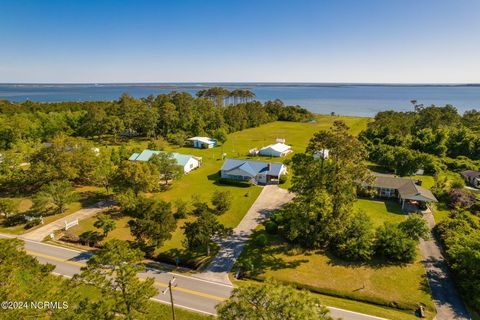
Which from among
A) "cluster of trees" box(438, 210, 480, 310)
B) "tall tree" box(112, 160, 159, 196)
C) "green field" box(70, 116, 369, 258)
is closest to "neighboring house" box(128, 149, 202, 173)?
"green field" box(70, 116, 369, 258)

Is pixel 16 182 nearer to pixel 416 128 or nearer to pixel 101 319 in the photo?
pixel 101 319

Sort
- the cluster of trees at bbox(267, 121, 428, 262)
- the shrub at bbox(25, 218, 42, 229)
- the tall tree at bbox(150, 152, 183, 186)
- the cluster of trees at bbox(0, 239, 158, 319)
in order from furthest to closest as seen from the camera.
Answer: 1. the tall tree at bbox(150, 152, 183, 186)
2. the shrub at bbox(25, 218, 42, 229)
3. the cluster of trees at bbox(267, 121, 428, 262)
4. the cluster of trees at bbox(0, 239, 158, 319)

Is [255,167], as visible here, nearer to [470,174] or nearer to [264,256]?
[264,256]

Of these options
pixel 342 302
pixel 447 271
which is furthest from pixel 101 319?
pixel 447 271

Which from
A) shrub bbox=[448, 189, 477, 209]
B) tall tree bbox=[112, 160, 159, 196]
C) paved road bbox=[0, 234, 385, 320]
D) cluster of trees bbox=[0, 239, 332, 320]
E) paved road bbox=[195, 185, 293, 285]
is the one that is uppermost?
cluster of trees bbox=[0, 239, 332, 320]

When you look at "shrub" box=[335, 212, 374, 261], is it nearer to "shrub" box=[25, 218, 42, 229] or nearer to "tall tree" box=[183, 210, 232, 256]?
"tall tree" box=[183, 210, 232, 256]

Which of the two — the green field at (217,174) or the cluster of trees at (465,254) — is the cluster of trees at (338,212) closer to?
the cluster of trees at (465,254)
